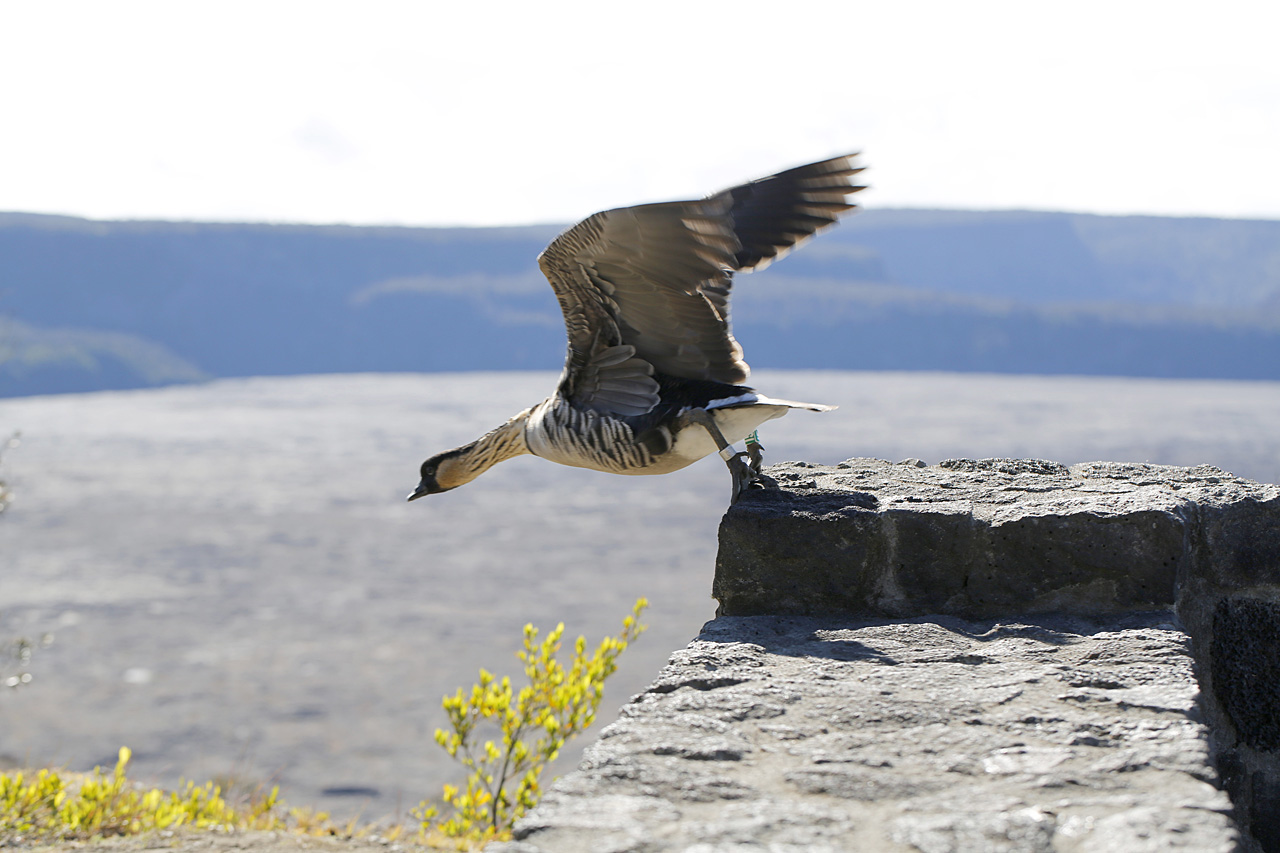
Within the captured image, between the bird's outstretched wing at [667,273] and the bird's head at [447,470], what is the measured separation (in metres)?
0.71

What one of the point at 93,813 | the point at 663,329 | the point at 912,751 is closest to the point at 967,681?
the point at 912,751

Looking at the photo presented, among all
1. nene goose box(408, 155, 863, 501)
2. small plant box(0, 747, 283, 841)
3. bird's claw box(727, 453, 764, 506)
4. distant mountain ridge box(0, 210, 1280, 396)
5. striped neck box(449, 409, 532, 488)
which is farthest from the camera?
distant mountain ridge box(0, 210, 1280, 396)

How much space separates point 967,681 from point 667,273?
1.84 m

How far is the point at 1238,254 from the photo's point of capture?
198500 millimetres

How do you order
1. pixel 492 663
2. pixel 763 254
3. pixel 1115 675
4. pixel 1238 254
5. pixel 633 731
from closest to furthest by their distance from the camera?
pixel 633 731 < pixel 1115 675 < pixel 763 254 < pixel 492 663 < pixel 1238 254

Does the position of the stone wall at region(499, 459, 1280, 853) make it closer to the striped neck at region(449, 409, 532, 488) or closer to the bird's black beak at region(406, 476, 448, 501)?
the striped neck at region(449, 409, 532, 488)

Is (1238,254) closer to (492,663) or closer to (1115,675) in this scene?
(492,663)

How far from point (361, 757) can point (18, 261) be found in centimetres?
14255

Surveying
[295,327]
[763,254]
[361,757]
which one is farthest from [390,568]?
[295,327]

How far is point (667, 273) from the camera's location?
379 cm

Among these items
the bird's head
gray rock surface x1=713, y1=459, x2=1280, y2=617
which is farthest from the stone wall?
the bird's head

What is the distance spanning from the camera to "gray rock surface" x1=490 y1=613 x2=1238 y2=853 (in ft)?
5.92

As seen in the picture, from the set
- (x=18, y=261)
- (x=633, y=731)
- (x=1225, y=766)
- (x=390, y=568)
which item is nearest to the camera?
(x=633, y=731)

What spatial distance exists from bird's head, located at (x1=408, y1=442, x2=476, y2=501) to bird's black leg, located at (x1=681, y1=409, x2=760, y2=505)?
4.29 feet
